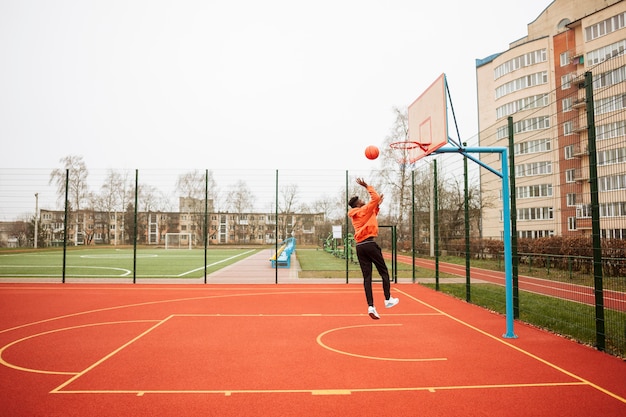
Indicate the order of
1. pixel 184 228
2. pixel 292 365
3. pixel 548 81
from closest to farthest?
Result: pixel 292 365 → pixel 548 81 → pixel 184 228

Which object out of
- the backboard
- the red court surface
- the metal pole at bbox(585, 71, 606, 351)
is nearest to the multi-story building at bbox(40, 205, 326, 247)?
the backboard

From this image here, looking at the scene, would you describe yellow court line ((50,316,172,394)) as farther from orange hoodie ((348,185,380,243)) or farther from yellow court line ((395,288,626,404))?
yellow court line ((395,288,626,404))

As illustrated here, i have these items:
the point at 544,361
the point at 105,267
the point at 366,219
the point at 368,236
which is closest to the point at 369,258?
the point at 368,236

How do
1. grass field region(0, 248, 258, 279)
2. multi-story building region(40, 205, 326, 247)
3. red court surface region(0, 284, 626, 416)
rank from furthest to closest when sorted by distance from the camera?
multi-story building region(40, 205, 326, 247), grass field region(0, 248, 258, 279), red court surface region(0, 284, 626, 416)

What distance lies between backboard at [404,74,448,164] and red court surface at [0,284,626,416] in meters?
3.28

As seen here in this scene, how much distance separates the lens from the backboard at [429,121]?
6914 millimetres

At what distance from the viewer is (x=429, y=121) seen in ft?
24.6

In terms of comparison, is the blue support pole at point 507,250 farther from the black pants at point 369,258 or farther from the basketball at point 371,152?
the black pants at point 369,258

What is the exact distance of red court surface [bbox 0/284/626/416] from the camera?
351 centimetres

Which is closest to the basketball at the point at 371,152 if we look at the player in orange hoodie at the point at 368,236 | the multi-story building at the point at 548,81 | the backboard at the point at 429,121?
the player in orange hoodie at the point at 368,236

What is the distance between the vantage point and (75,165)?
4725 centimetres

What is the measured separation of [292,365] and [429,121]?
5.22 m

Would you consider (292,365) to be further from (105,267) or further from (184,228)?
(184,228)

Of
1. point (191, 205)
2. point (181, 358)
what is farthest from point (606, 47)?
point (191, 205)
